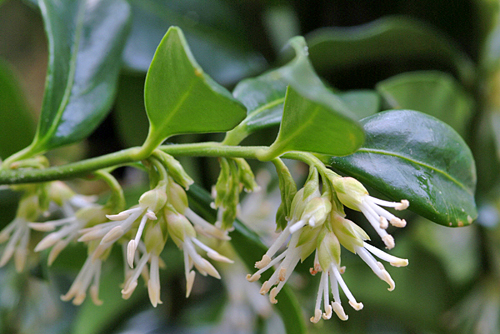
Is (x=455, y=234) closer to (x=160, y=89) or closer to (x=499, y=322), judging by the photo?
(x=499, y=322)

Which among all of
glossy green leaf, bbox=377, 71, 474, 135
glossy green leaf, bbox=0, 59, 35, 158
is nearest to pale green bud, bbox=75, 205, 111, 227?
glossy green leaf, bbox=0, 59, 35, 158

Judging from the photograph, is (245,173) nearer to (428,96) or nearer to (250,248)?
(250,248)

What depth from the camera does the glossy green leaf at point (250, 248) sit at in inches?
21.2

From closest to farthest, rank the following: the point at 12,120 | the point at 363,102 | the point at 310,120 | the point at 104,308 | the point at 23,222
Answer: the point at 310,120 → the point at 23,222 → the point at 363,102 → the point at 12,120 → the point at 104,308

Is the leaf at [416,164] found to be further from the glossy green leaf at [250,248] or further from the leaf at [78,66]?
the leaf at [78,66]

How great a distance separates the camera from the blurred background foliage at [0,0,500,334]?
93 cm

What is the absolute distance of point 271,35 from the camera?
1.23 m

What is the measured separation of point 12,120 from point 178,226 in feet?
1.92

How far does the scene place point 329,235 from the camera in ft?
1.32

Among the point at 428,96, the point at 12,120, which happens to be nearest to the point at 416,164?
the point at 428,96

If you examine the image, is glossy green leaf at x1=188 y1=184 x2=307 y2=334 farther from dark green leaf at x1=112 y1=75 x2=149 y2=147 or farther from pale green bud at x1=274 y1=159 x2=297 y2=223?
dark green leaf at x1=112 y1=75 x2=149 y2=147

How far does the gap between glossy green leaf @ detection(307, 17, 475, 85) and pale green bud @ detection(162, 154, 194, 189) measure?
60cm

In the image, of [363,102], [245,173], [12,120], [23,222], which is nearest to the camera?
[245,173]

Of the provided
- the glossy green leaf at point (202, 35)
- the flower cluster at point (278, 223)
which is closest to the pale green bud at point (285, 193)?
the flower cluster at point (278, 223)
